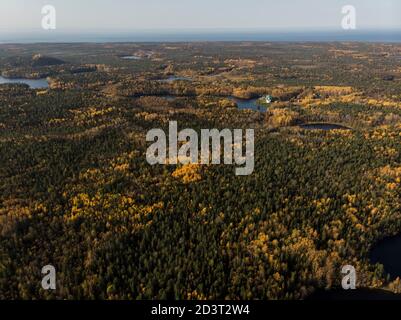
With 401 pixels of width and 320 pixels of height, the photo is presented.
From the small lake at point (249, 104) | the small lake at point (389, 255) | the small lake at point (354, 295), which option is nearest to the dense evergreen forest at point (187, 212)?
the small lake at point (354, 295)

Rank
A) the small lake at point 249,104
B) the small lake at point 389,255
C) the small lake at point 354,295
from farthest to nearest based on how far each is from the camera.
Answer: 1. the small lake at point 249,104
2. the small lake at point 389,255
3. the small lake at point 354,295

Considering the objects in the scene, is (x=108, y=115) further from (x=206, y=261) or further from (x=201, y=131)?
(x=206, y=261)

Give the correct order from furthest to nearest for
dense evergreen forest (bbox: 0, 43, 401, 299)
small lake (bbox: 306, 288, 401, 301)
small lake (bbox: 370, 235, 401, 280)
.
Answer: small lake (bbox: 370, 235, 401, 280), small lake (bbox: 306, 288, 401, 301), dense evergreen forest (bbox: 0, 43, 401, 299)

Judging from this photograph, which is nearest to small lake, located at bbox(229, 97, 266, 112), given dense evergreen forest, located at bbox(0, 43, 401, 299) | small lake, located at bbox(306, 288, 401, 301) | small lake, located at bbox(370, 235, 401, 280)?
dense evergreen forest, located at bbox(0, 43, 401, 299)

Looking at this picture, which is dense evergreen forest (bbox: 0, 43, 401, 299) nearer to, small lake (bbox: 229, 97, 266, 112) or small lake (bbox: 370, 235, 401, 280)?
small lake (bbox: 370, 235, 401, 280)

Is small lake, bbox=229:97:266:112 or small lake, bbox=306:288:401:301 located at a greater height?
small lake, bbox=229:97:266:112

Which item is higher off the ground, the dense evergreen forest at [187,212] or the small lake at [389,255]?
the dense evergreen forest at [187,212]

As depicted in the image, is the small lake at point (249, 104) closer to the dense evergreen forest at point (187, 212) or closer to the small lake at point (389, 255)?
the dense evergreen forest at point (187, 212)

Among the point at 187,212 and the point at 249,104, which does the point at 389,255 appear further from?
the point at 249,104
